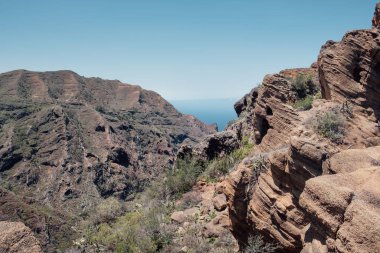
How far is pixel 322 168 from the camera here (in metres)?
11.3

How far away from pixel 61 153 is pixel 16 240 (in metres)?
119

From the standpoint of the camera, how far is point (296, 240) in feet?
38.9

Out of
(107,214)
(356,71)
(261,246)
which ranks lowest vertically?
(107,214)

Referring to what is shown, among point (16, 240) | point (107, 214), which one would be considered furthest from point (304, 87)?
point (16, 240)

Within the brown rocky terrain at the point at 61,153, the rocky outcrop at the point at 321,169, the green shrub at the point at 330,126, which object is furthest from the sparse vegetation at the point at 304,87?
the brown rocky terrain at the point at 61,153

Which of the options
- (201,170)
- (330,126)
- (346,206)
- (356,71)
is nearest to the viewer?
(346,206)

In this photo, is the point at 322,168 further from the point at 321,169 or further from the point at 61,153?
the point at 61,153

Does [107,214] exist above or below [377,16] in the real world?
below

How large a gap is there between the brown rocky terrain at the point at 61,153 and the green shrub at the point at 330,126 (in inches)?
2607

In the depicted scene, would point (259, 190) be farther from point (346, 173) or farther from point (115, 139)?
point (115, 139)

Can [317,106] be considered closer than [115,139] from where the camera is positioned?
Yes

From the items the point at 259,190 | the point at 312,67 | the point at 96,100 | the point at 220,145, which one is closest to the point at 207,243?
the point at 259,190

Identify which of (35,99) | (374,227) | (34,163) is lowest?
(34,163)

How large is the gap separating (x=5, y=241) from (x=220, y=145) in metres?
24.4
